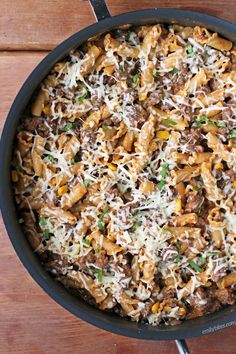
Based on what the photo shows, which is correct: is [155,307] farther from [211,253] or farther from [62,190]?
[62,190]

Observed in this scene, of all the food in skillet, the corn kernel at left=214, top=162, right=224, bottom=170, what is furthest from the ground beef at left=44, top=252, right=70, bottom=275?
the corn kernel at left=214, top=162, right=224, bottom=170

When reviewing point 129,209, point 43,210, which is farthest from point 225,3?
point 43,210

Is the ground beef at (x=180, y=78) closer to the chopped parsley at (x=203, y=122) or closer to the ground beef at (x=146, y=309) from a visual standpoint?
the chopped parsley at (x=203, y=122)

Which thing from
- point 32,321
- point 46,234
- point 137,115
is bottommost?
point 32,321

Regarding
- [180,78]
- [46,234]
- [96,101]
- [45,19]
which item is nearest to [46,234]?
[46,234]

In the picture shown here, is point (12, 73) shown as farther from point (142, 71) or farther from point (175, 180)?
point (175, 180)

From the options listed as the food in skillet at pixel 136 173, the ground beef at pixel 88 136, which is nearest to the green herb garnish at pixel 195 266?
the food in skillet at pixel 136 173

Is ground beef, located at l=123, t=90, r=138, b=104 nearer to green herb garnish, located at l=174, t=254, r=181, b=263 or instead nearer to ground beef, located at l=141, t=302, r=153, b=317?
green herb garnish, located at l=174, t=254, r=181, b=263
